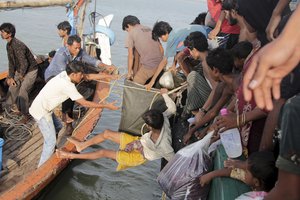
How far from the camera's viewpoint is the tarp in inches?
198

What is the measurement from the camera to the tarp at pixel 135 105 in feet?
16.5

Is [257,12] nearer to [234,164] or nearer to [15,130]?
[234,164]

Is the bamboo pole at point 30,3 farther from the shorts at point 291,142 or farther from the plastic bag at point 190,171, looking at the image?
the shorts at point 291,142

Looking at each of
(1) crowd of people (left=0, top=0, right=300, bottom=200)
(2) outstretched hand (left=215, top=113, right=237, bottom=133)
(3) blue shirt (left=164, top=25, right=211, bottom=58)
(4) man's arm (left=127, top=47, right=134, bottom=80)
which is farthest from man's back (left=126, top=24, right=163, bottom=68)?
(2) outstretched hand (left=215, top=113, right=237, bottom=133)

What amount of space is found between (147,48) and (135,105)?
93cm

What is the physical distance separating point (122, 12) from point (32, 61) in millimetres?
19020

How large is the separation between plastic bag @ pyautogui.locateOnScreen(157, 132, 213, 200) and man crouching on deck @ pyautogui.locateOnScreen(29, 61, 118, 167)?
196 centimetres

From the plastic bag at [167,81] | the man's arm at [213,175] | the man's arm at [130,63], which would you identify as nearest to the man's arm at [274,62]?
the man's arm at [213,175]

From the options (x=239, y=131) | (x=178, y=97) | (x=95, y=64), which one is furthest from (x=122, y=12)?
(x=239, y=131)

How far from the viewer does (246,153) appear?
9.11ft

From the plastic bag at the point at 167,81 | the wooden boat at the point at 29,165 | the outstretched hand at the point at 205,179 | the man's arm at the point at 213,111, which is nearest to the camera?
the outstretched hand at the point at 205,179

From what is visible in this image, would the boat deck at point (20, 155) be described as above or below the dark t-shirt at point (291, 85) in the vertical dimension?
below

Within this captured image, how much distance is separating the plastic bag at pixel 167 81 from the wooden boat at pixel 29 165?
4.60 ft

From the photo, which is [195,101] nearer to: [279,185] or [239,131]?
[239,131]
